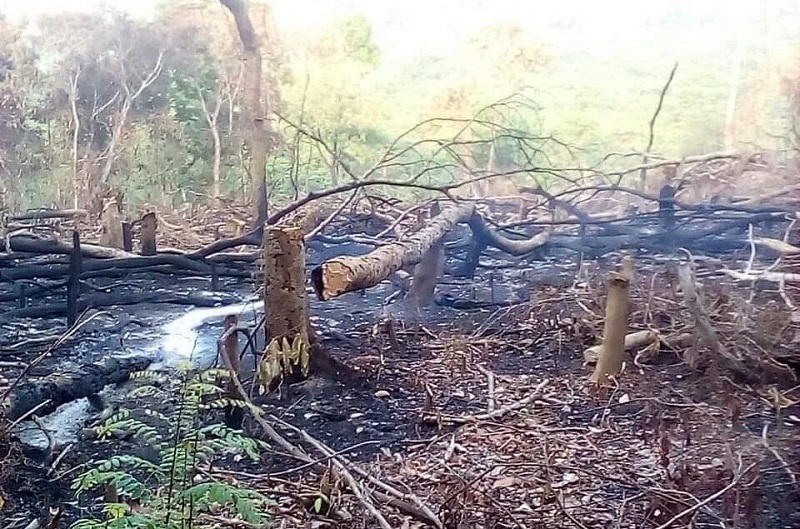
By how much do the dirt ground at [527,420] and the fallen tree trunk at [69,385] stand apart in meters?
0.04

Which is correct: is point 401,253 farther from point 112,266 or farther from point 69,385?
point 69,385

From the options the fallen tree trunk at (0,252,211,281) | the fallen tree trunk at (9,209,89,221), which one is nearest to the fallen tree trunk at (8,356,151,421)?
the fallen tree trunk at (0,252,211,281)

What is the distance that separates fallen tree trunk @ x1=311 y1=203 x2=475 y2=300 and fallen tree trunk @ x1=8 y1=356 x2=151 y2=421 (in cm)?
35

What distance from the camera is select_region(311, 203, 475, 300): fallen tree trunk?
1.76 m

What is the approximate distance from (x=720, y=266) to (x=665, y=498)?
58 cm

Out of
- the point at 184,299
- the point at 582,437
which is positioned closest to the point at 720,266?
the point at 582,437

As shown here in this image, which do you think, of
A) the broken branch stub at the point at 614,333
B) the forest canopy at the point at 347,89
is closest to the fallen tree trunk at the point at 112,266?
the forest canopy at the point at 347,89

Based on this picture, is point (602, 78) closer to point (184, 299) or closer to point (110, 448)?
point (184, 299)

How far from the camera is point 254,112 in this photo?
72.2 inches

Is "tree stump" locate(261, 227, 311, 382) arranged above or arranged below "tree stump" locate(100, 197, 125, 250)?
below

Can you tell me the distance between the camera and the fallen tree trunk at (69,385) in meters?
1.62

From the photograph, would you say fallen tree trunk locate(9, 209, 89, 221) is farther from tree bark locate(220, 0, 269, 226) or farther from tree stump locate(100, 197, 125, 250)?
tree bark locate(220, 0, 269, 226)

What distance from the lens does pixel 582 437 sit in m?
1.67

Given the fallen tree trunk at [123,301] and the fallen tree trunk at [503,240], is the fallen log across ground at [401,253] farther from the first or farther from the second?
the fallen tree trunk at [123,301]
